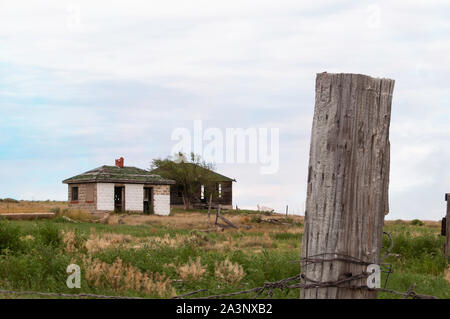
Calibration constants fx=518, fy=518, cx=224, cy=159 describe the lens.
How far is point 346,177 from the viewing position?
3846mm

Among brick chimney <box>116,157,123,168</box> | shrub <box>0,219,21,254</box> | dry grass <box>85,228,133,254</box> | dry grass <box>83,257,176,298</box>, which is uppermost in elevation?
brick chimney <box>116,157,123,168</box>

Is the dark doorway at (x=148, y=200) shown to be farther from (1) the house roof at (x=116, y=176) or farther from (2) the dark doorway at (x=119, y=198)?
(2) the dark doorway at (x=119, y=198)

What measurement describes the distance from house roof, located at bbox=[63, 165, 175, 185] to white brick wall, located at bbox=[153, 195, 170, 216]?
48.4 inches

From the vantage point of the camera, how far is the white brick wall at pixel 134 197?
40.5 m

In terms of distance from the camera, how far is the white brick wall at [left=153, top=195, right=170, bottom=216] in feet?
138

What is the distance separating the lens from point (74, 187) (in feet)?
137

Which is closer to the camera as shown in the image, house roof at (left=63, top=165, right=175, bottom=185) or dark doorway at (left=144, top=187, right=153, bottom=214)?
house roof at (left=63, top=165, right=175, bottom=185)

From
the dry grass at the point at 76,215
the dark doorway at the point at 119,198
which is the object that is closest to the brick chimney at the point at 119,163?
the dark doorway at the point at 119,198

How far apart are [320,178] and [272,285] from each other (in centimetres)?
126

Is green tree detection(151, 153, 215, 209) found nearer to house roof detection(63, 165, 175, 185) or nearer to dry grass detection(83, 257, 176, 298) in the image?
house roof detection(63, 165, 175, 185)

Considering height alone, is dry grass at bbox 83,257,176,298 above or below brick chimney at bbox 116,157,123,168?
below

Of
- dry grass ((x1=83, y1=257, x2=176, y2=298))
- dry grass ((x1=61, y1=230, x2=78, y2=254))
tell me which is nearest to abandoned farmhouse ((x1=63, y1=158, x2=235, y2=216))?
dry grass ((x1=61, y1=230, x2=78, y2=254))
